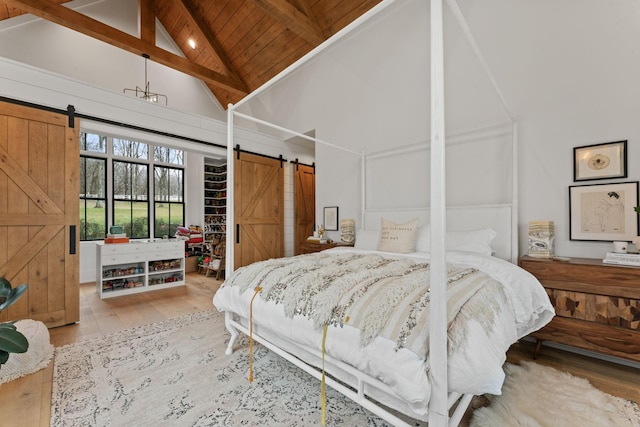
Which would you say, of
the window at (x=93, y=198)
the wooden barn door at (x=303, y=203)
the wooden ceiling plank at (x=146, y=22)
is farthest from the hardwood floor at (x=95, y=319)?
the wooden ceiling plank at (x=146, y=22)

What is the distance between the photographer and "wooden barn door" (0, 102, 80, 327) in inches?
108

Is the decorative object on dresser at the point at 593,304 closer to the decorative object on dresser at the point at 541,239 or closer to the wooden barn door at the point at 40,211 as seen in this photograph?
the decorative object on dresser at the point at 541,239

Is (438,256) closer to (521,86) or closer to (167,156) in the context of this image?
(521,86)

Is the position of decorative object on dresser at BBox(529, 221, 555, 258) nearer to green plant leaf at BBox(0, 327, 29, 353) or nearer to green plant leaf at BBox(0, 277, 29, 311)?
green plant leaf at BBox(0, 327, 29, 353)

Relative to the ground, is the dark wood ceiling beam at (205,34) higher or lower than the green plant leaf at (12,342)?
higher

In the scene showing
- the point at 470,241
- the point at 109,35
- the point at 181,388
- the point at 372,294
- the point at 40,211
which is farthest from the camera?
the point at 109,35

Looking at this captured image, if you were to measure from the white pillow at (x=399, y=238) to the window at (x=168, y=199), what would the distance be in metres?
5.29

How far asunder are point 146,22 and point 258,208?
3657 millimetres

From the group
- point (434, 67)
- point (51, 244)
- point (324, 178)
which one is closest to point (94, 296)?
point (51, 244)

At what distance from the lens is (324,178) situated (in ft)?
15.4

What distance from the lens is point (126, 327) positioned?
114 inches

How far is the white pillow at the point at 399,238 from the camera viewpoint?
2.83 metres

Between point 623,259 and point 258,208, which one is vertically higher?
point 258,208

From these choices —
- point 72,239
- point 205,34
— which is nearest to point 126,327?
point 72,239
